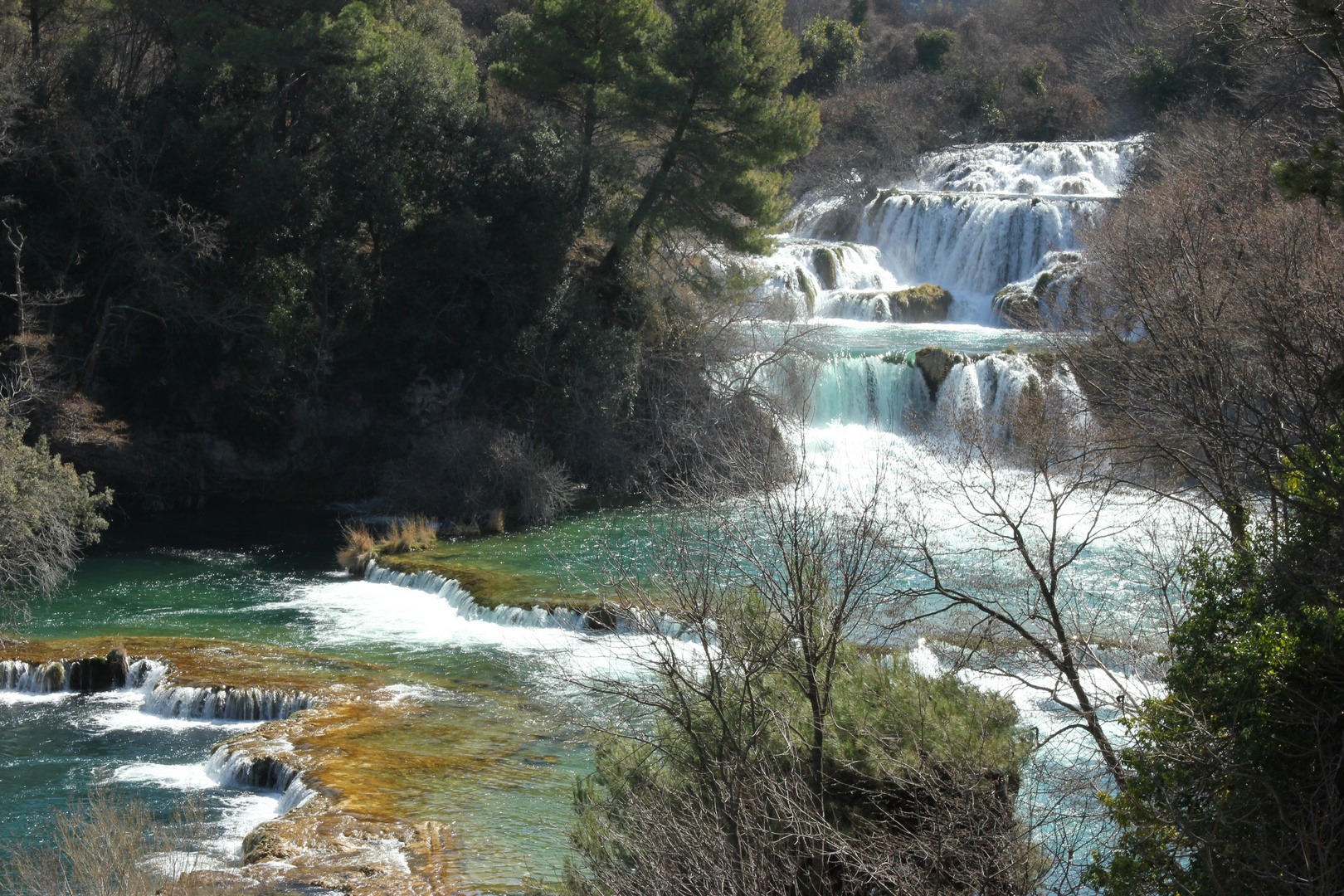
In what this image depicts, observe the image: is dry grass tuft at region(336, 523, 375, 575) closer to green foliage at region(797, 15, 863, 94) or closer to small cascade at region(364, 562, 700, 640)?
small cascade at region(364, 562, 700, 640)

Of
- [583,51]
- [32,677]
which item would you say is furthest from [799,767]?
[583,51]

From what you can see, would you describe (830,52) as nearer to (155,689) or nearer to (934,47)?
(934,47)

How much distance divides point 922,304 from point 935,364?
23.8ft

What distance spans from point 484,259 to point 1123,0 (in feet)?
97.5

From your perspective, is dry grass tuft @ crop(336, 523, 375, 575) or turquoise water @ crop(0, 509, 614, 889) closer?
turquoise water @ crop(0, 509, 614, 889)

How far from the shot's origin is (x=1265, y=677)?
539 centimetres

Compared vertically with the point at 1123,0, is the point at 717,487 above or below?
below

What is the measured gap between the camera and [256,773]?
10.3 m

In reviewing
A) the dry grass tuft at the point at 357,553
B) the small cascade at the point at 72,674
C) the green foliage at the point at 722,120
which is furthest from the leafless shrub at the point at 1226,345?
the dry grass tuft at the point at 357,553

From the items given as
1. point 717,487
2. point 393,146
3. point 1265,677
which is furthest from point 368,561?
point 1265,677

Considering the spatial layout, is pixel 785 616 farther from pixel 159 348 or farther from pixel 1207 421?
pixel 159 348

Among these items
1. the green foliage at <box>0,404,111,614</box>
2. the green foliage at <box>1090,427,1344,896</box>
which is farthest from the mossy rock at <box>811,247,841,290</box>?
the green foliage at <box>1090,427,1344,896</box>

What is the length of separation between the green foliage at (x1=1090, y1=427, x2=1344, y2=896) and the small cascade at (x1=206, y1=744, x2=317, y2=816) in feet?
22.1

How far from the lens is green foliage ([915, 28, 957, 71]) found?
144 feet
